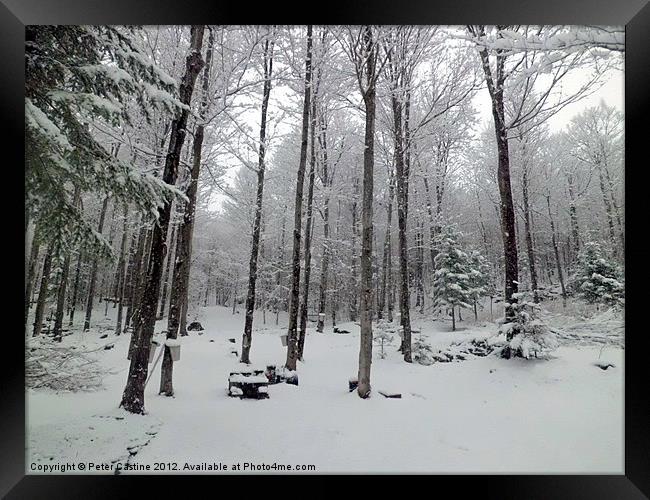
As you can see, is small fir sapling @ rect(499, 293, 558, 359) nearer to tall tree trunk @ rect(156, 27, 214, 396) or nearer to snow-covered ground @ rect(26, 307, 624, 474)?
snow-covered ground @ rect(26, 307, 624, 474)

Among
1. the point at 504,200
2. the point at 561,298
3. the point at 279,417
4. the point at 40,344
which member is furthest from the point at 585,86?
the point at 40,344

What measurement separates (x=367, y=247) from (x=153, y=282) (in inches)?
119

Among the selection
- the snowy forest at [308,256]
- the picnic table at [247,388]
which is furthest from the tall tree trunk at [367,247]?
the picnic table at [247,388]

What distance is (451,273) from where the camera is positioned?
12602 mm

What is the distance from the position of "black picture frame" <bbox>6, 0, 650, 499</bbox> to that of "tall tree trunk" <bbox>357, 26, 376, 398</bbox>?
78.9 inches

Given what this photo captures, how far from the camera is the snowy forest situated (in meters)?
3.26

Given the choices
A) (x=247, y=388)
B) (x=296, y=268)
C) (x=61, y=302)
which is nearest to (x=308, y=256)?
(x=296, y=268)

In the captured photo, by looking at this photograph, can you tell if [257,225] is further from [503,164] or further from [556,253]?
[556,253]

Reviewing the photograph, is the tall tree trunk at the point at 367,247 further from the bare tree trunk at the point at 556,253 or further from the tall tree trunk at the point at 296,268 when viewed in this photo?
the bare tree trunk at the point at 556,253

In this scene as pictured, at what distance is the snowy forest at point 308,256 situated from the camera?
3256 millimetres

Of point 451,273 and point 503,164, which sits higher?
point 503,164
